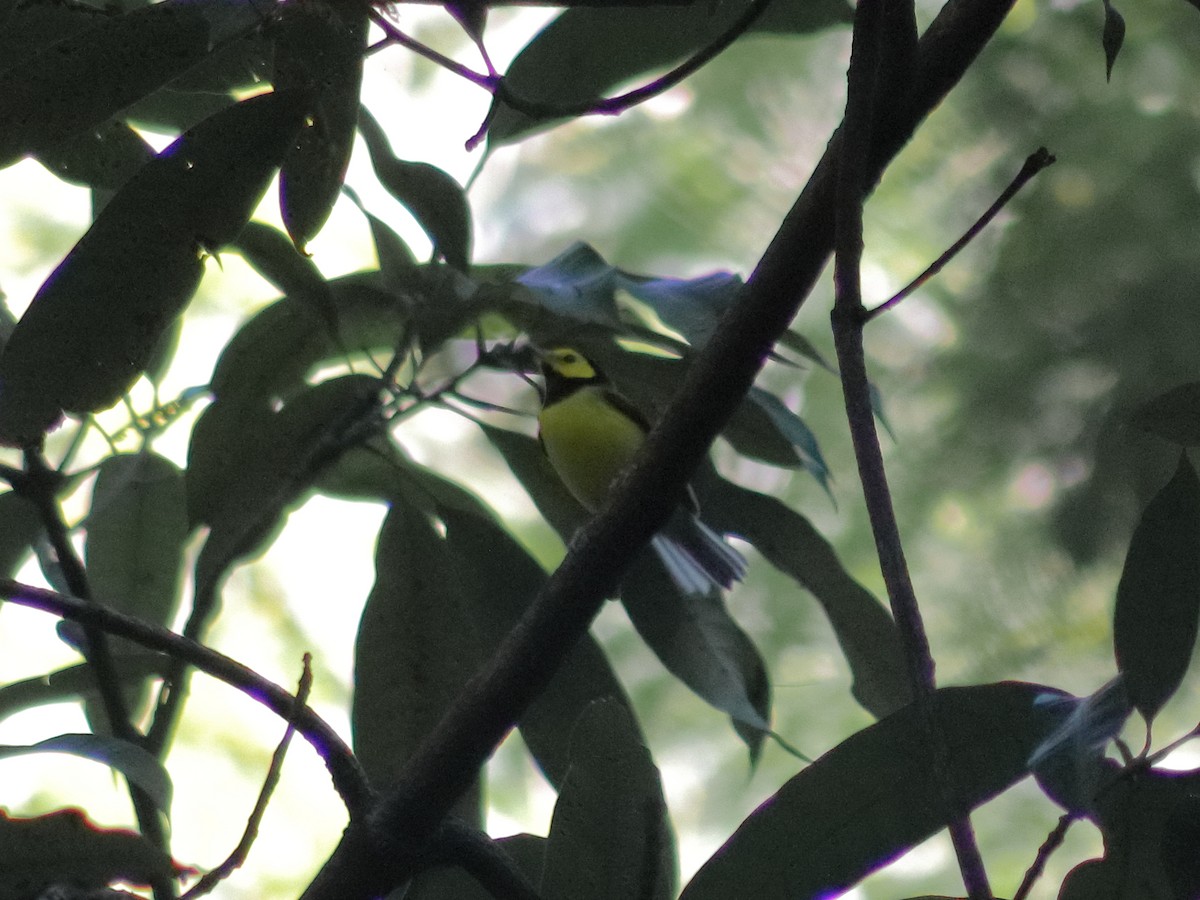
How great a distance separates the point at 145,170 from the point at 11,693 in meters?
0.54

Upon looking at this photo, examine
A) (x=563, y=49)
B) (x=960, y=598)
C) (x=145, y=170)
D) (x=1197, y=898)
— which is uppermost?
(x=960, y=598)

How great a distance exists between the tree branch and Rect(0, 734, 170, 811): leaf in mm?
148

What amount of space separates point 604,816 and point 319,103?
26.2 inches

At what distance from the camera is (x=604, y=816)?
3.25 ft

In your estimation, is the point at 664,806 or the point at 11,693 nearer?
the point at 664,806

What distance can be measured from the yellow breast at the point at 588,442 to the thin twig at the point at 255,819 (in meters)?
1.53

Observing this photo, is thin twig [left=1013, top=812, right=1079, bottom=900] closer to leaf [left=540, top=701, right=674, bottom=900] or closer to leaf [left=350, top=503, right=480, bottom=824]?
leaf [left=540, top=701, right=674, bottom=900]

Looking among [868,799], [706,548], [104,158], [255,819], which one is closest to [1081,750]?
[868,799]

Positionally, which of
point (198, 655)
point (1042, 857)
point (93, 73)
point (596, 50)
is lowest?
point (1042, 857)

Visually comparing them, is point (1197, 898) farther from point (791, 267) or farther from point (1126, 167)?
point (1126, 167)

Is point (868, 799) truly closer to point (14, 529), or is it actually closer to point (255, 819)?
point (255, 819)

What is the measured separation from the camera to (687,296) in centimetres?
138

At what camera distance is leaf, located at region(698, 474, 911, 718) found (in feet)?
4.71

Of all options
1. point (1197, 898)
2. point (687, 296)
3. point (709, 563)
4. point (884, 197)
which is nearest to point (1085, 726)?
point (1197, 898)
